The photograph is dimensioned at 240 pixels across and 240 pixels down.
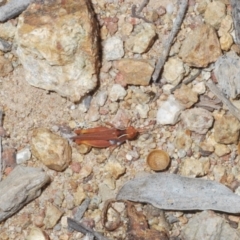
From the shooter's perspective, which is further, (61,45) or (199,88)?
(199,88)

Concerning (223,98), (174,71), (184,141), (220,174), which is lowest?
(220,174)

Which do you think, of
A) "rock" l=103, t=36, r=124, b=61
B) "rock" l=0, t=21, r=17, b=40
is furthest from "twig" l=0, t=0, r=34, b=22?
"rock" l=103, t=36, r=124, b=61

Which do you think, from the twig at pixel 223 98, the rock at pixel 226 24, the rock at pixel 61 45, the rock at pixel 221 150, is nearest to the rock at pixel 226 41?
the rock at pixel 226 24

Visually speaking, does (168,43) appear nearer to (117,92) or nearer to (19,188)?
(117,92)

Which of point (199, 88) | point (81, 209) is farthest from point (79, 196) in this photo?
point (199, 88)

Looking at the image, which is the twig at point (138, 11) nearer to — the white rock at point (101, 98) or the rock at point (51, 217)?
the white rock at point (101, 98)

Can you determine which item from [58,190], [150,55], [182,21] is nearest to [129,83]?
[150,55]

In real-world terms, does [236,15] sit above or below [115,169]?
above
